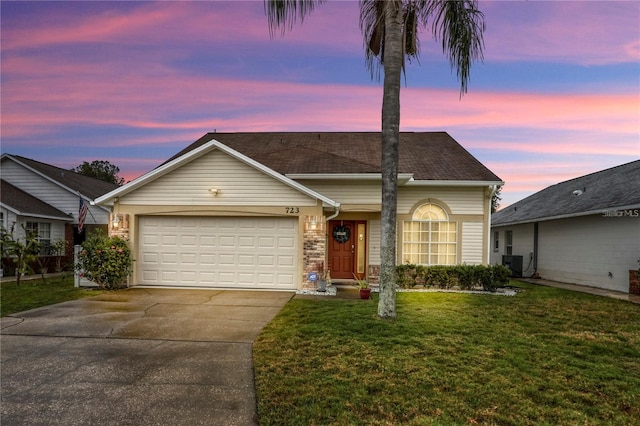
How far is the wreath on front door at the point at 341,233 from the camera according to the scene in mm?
13703

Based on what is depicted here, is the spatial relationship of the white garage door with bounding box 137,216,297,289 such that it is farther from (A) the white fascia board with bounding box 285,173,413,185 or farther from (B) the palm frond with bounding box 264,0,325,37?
(B) the palm frond with bounding box 264,0,325,37

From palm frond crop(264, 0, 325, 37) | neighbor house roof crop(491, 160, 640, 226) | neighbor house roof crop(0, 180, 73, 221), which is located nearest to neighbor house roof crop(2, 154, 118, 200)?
neighbor house roof crop(0, 180, 73, 221)

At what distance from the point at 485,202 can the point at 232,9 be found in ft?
38.1

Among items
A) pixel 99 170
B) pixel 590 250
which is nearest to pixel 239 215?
pixel 590 250

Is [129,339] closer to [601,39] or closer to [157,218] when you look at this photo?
[157,218]

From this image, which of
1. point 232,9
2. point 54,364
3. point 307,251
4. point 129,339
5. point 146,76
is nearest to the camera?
point 54,364

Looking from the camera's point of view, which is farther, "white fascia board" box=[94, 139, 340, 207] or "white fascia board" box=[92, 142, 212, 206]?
"white fascia board" box=[92, 142, 212, 206]

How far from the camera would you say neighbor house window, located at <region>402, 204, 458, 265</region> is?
13.4 meters

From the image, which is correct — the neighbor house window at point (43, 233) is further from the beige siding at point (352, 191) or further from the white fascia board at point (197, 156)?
the beige siding at point (352, 191)

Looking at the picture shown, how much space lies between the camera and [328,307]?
8.50m

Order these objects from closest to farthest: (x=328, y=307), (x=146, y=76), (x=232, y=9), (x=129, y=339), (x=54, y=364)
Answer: (x=54, y=364)
(x=129, y=339)
(x=328, y=307)
(x=232, y=9)
(x=146, y=76)

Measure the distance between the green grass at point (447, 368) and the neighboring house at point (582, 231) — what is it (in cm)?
553

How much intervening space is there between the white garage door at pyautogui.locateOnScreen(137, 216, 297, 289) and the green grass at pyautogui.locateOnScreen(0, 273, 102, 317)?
1.99 meters

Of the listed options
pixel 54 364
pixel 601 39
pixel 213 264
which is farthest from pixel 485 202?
pixel 54 364
